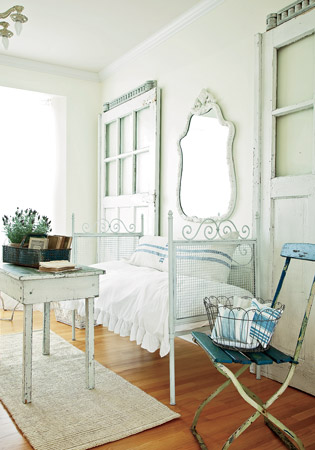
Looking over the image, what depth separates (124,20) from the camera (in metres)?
4.08

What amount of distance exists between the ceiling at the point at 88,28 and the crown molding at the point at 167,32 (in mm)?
24

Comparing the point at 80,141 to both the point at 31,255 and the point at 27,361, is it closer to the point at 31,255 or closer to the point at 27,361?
the point at 31,255

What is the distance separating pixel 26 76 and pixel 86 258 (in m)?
2.39

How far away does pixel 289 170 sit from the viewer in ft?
9.36

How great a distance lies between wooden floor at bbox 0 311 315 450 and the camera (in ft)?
6.63

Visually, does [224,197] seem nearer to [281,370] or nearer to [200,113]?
[200,113]

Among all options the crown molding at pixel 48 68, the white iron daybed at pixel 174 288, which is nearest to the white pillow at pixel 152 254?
the white iron daybed at pixel 174 288

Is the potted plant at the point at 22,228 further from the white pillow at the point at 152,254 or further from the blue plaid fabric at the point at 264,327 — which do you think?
the blue plaid fabric at the point at 264,327

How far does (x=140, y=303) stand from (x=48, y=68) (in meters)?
3.66

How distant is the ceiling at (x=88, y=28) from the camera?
380cm

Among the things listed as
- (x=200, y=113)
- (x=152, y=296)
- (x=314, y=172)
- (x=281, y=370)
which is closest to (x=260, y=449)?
(x=281, y=370)

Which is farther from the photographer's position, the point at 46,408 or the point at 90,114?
the point at 90,114

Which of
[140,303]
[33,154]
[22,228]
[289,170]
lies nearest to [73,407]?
A: [140,303]

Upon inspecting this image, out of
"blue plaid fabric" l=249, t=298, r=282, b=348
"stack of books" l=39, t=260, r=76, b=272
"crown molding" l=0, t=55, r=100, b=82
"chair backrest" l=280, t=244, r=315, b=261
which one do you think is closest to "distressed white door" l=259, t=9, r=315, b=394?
"chair backrest" l=280, t=244, r=315, b=261
